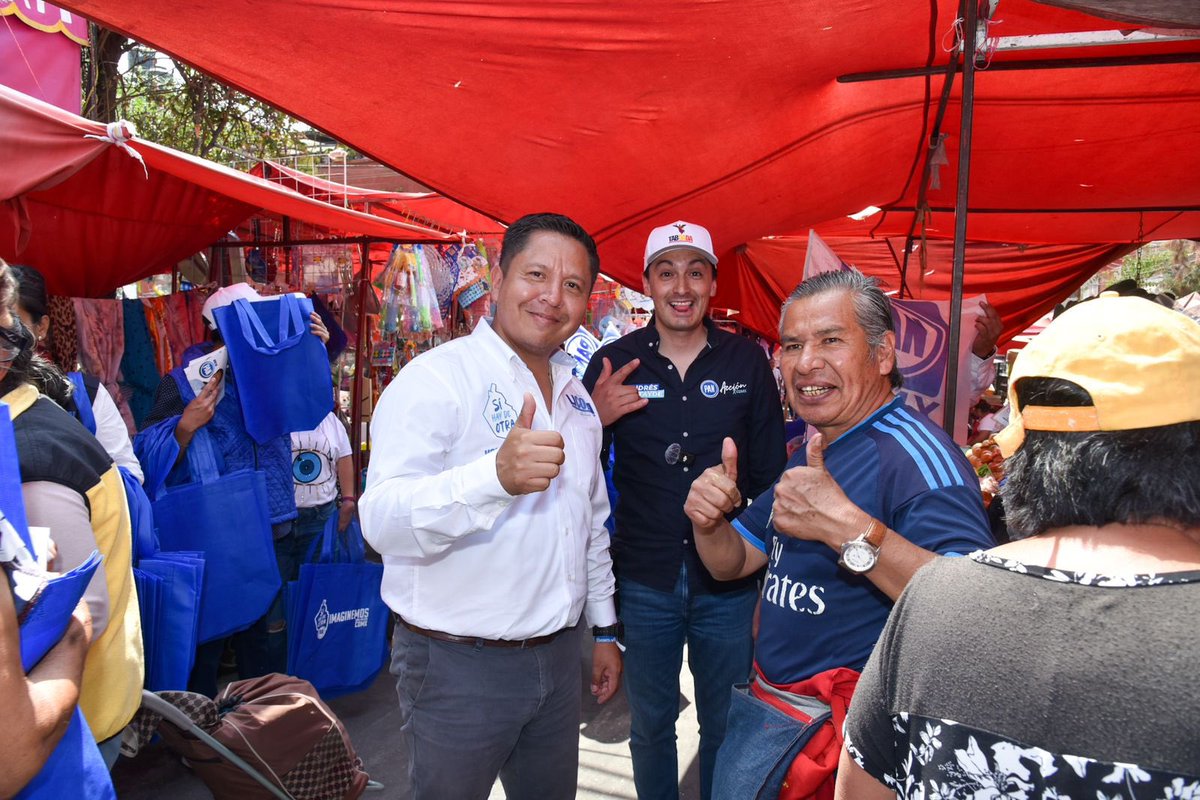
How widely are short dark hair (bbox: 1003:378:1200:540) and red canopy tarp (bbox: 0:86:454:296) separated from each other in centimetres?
327

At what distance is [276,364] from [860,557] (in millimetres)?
2907

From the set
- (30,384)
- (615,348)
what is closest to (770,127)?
(615,348)

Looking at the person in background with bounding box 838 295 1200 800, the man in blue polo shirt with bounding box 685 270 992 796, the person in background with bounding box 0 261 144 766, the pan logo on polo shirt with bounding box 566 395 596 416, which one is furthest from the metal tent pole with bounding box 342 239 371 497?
the person in background with bounding box 838 295 1200 800

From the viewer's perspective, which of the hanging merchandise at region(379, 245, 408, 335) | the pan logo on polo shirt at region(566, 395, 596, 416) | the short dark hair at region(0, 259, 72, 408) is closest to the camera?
the short dark hair at region(0, 259, 72, 408)

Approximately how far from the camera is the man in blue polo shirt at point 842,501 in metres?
1.50

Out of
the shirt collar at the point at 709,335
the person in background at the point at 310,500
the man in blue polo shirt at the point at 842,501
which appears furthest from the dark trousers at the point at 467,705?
the person in background at the point at 310,500

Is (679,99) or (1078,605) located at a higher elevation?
(679,99)

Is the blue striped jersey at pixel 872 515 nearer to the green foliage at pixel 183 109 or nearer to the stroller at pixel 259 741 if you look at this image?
the stroller at pixel 259 741

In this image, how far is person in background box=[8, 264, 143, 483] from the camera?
2.83 m

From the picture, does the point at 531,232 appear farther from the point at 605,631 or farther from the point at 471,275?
the point at 471,275

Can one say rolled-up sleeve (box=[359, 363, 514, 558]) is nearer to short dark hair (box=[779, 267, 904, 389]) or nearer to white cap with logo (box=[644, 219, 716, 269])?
short dark hair (box=[779, 267, 904, 389])

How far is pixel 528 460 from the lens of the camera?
161 centimetres

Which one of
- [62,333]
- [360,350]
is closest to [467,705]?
[62,333]

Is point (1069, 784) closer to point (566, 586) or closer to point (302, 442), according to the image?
point (566, 586)
